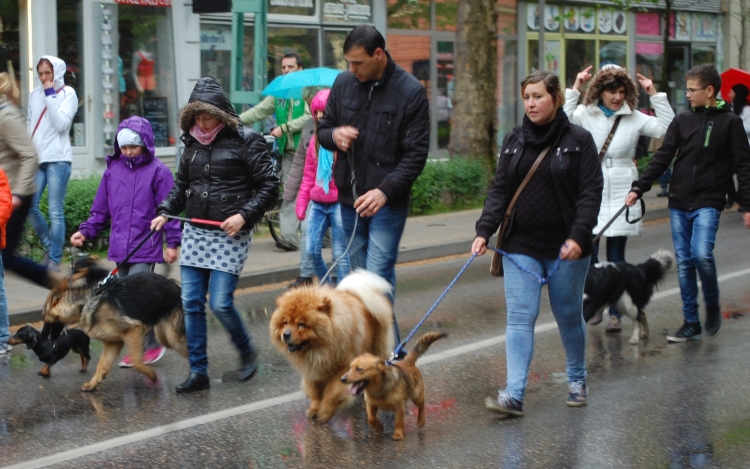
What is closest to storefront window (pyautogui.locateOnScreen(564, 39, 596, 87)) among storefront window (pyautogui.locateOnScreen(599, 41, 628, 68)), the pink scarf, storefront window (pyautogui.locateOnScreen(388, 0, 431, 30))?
storefront window (pyautogui.locateOnScreen(599, 41, 628, 68))

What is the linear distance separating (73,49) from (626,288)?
37.2ft

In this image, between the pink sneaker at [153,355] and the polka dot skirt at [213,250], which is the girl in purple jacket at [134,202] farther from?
the polka dot skirt at [213,250]

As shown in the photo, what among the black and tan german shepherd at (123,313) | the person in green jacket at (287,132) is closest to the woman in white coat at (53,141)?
the person in green jacket at (287,132)

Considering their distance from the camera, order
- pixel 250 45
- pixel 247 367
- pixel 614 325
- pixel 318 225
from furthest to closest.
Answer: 1. pixel 250 45
2. pixel 318 225
3. pixel 614 325
4. pixel 247 367

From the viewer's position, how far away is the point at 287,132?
39.9 feet

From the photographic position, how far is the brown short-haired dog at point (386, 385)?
201 inches

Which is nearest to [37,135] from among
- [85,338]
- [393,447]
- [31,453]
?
[85,338]

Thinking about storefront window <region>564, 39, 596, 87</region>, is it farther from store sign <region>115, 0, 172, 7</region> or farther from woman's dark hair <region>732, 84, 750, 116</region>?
store sign <region>115, 0, 172, 7</region>

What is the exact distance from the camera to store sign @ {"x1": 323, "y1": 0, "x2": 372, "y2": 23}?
68.0 ft

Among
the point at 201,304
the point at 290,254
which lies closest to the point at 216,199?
the point at 201,304

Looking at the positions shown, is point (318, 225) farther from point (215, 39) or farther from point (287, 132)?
point (215, 39)

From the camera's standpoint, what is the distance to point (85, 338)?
6930 millimetres

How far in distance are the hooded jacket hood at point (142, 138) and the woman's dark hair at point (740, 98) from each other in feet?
36.2

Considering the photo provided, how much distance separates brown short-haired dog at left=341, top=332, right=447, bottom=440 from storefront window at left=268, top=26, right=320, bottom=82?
47.4 feet
